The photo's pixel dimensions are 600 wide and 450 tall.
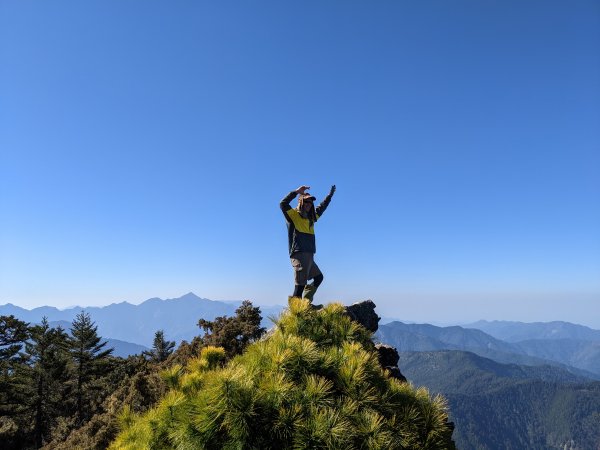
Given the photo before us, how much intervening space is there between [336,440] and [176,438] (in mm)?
1847

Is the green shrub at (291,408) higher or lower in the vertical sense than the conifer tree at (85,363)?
higher

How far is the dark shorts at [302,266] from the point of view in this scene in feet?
31.5

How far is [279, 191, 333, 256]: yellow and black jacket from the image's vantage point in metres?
9.52

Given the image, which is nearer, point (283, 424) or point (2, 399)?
point (283, 424)

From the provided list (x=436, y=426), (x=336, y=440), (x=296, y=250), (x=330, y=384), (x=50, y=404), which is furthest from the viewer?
A: (x=50, y=404)

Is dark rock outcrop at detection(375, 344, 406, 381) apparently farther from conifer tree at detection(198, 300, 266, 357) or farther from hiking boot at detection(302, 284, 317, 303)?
conifer tree at detection(198, 300, 266, 357)

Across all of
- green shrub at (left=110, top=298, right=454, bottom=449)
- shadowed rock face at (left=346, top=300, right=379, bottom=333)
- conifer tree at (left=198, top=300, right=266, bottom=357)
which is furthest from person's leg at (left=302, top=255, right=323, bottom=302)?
green shrub at (left=110, top=298, right=454, bottom=449)

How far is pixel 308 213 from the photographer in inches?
393

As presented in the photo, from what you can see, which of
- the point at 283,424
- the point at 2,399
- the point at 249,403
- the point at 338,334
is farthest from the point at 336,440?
the point at 2,399

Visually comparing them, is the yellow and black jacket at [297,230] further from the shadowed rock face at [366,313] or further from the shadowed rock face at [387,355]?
the shadowed rock face at [387,355]

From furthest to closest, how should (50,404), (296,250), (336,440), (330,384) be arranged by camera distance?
1. (50,404)
2. (296,250)
3. (330,384)
4. (336,440)

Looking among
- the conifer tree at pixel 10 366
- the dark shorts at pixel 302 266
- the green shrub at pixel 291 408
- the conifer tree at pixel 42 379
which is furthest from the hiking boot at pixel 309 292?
the conifer tree at pixel 10 366

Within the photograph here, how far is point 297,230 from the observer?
977 cm

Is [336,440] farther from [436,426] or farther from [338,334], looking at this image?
[338,334]
